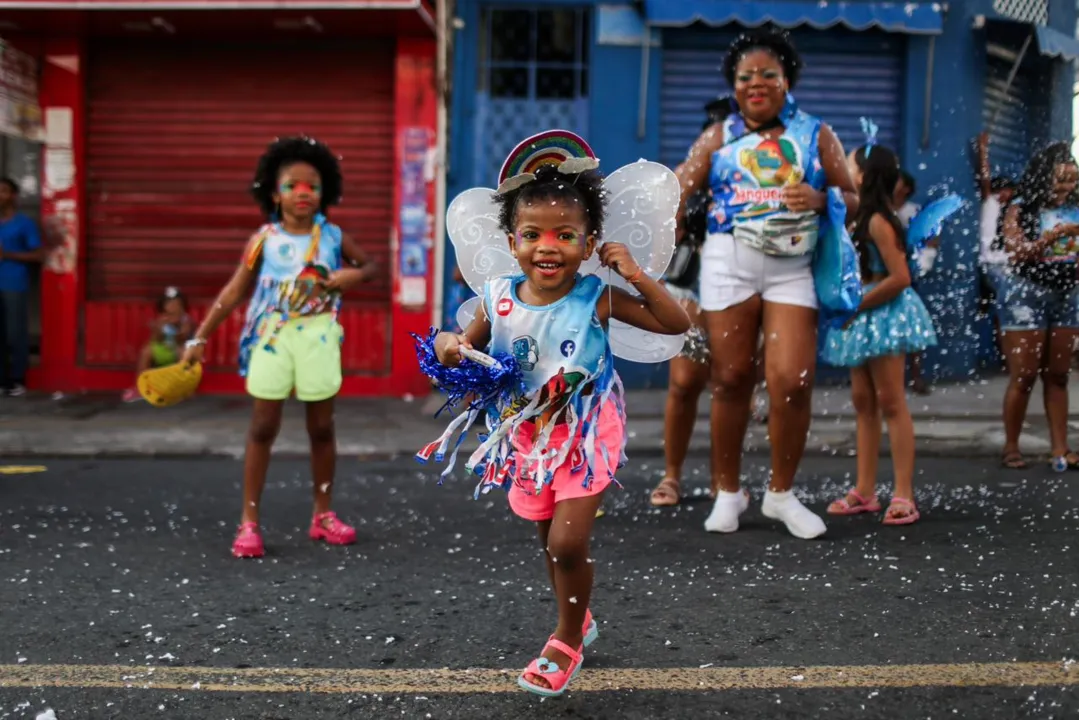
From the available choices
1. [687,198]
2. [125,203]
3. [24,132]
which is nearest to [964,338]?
[687,198]

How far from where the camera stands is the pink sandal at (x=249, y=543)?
16.6 feet

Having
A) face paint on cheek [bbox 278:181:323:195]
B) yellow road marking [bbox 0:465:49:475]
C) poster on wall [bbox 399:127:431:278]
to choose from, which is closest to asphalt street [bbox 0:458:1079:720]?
yellow road marking [bbox 0:465:49:475]

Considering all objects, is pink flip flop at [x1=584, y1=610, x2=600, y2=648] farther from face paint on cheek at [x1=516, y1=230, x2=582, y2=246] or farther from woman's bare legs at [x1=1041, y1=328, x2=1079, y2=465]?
woman's bare legs at [x1=1041, y1=328, x2=1079, y2=465]

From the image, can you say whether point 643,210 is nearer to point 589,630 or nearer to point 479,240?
point 479,240

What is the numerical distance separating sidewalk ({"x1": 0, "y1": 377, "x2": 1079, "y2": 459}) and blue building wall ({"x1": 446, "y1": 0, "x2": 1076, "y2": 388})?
1.22 m

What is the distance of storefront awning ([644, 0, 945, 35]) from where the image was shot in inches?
430

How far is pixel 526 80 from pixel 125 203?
4100mm

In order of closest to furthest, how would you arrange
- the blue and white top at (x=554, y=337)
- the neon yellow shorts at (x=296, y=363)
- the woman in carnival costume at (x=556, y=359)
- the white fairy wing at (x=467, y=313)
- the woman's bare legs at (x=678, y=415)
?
the woman in carnival costume at (x=556, y=359), the blue and white top at (x=554, y=337), the white fairy wing at (x=467, y=313), the neon yellow shorts at (x=296, y=363), the woman's bare legs at (x=678, y=415)

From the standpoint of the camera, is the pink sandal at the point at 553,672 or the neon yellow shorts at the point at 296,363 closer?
the pink sandal at the point at 553,672

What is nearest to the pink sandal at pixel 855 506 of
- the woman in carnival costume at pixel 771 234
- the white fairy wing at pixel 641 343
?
the woman in carnival costume at pixel 771 234

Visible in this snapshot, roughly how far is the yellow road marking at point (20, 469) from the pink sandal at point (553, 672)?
517 cm

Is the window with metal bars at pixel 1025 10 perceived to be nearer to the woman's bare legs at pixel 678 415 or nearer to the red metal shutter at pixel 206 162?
the red metal shutter at pixel 206 162

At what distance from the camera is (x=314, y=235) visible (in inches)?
206

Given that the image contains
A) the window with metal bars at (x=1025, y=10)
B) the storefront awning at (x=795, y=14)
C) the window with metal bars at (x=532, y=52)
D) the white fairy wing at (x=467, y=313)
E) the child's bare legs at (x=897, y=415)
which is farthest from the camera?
the window with metal bars at (x=1025, y=10)
